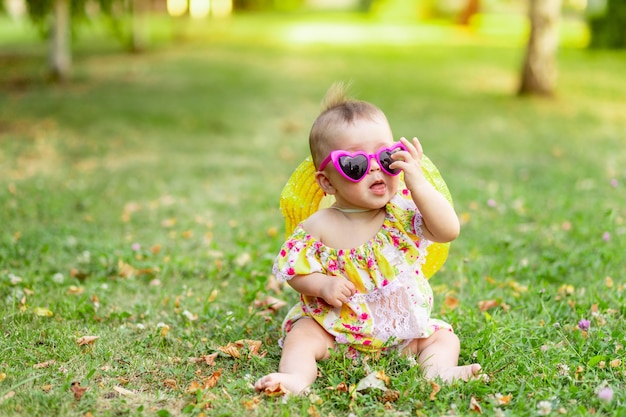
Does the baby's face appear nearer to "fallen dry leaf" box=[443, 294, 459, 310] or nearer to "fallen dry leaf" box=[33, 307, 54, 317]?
"fallen dry leaf" box=[443, 294, 459, 310]

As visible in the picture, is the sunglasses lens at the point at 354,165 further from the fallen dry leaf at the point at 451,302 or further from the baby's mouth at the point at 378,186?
the fallen dry leaf at the point at 451,302

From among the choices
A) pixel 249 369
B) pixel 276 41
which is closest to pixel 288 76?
pixel 276 41

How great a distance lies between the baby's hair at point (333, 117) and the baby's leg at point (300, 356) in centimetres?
72

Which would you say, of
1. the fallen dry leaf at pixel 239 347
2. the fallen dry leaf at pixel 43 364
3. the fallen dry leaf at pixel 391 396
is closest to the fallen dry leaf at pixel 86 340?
the fallen dry leaf at pixel 43 364

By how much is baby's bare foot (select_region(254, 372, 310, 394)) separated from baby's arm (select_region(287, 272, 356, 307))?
348mm

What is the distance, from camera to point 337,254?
2.96 m

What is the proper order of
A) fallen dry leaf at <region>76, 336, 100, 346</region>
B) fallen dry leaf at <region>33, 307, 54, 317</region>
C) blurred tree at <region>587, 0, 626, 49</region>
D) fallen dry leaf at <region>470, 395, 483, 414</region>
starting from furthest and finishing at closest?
blurred tree at <region>587, 0, 626, 49</region> → fallen dry leaf at <region>33, 307, 54, 317</region> → fallen dry leaf at <region>76, 336, 100, 346</region> → fallen dry leaf at <region>470, 395, 483, 414</region>

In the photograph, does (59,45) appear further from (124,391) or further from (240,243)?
(124,391)

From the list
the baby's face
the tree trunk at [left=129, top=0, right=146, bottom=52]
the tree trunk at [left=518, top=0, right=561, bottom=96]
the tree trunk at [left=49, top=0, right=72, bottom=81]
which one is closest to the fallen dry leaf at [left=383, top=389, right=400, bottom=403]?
the baby's face

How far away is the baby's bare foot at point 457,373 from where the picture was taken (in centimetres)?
279

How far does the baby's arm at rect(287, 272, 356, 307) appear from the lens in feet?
9.29

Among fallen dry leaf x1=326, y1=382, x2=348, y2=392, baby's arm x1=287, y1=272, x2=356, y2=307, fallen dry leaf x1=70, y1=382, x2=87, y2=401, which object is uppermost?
baby's arm x1=287, y1=272, x2=356, y2=307

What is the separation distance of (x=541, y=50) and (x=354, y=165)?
30.2 ft

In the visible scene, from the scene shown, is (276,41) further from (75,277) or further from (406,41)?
(75,277)
